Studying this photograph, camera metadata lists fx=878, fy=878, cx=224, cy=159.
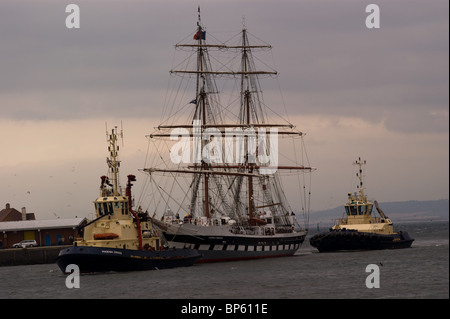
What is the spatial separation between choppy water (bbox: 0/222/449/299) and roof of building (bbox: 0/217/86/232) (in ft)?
91.6

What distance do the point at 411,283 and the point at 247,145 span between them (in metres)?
51.7

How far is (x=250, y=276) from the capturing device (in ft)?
240

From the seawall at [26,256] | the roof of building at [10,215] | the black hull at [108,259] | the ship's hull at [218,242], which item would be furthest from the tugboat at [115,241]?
the roof of building at [10,215]

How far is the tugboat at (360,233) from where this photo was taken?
112 metres

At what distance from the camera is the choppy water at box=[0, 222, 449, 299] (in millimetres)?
58844

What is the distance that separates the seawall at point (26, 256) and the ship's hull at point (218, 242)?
22.1 metres

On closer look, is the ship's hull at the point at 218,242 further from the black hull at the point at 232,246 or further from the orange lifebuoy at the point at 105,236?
the orange lifebuoy at the point at 105,236

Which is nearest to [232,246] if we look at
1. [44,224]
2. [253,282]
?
[253,282]

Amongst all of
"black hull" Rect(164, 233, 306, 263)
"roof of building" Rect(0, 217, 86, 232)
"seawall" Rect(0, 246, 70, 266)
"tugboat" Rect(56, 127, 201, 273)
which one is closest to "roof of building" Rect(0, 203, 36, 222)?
"roof of building" Rect(0, 217, 86, 232)

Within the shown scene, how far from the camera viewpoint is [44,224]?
120 m

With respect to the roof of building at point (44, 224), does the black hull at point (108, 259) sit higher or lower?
lower
